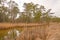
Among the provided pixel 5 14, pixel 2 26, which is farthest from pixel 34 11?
pixel 2 26

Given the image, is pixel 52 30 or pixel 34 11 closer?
pixel 52 30

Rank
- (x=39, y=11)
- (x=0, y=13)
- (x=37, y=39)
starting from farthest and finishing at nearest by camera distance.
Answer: (x=0, y=13)
(x=39, y=11)
(x=37, y=39)

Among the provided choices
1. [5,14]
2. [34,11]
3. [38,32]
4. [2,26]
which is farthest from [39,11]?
[38,32]

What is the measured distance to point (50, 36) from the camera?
4340mm

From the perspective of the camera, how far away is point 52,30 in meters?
4.43

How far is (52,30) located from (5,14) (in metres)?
18.3

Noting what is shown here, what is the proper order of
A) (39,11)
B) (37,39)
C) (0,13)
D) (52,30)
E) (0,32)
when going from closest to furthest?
(52,30) < (37,39) < (0,32) < (39,11) < (0,13)

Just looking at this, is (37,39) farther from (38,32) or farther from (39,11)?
(39,11)

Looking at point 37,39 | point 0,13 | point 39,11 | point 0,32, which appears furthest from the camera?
point 0,13

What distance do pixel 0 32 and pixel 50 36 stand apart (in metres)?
10.1

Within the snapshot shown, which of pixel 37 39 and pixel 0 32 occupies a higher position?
pixel 37 39

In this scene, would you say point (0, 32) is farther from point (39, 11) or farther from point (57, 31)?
point (57, 31)

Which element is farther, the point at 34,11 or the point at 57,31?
the point at 34,11

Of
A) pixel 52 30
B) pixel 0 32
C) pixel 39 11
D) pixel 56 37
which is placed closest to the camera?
pixel 56 37
